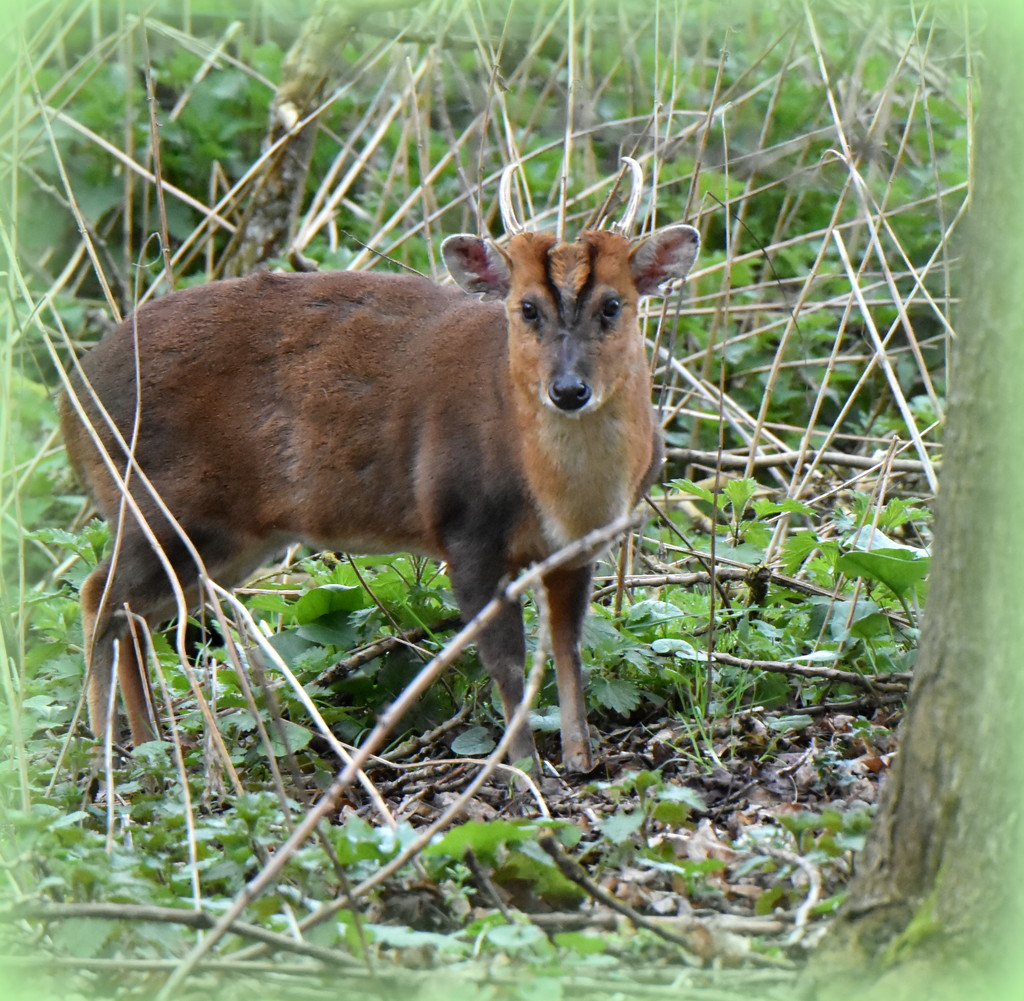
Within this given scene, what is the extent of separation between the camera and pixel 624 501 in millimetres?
4918

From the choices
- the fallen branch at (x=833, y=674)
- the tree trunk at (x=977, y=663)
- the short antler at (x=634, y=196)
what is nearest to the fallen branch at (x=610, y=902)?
the tree trunk at (x=977, y=663)

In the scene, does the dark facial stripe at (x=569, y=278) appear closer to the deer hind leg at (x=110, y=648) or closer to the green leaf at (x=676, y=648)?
the green leaf at (x=676, y=648)

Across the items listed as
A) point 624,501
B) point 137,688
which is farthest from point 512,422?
point 137,688

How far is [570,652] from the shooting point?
488cm

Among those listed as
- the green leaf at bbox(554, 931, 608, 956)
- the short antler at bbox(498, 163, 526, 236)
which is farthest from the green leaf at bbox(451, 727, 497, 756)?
the green leaf at bbox(554, 931, 608, 956)

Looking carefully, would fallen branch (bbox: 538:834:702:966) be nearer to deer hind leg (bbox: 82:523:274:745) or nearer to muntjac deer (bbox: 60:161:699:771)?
muntjac deer (bbox: 60:161:699:771)

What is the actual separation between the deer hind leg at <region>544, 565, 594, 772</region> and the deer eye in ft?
2.84

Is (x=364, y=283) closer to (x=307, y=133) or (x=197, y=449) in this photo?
(x=197, y=449)

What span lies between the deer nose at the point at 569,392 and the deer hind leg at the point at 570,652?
0.61 meters

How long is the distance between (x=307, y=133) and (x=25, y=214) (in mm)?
2347

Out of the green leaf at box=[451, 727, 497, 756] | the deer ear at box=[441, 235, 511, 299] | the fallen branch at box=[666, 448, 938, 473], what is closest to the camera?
the green leaf at box=[451, 727, 497, 756]

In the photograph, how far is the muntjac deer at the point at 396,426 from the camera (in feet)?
15.8

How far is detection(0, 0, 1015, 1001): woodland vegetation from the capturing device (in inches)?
115

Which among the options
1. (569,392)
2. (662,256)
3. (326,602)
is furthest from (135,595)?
(662,256)
